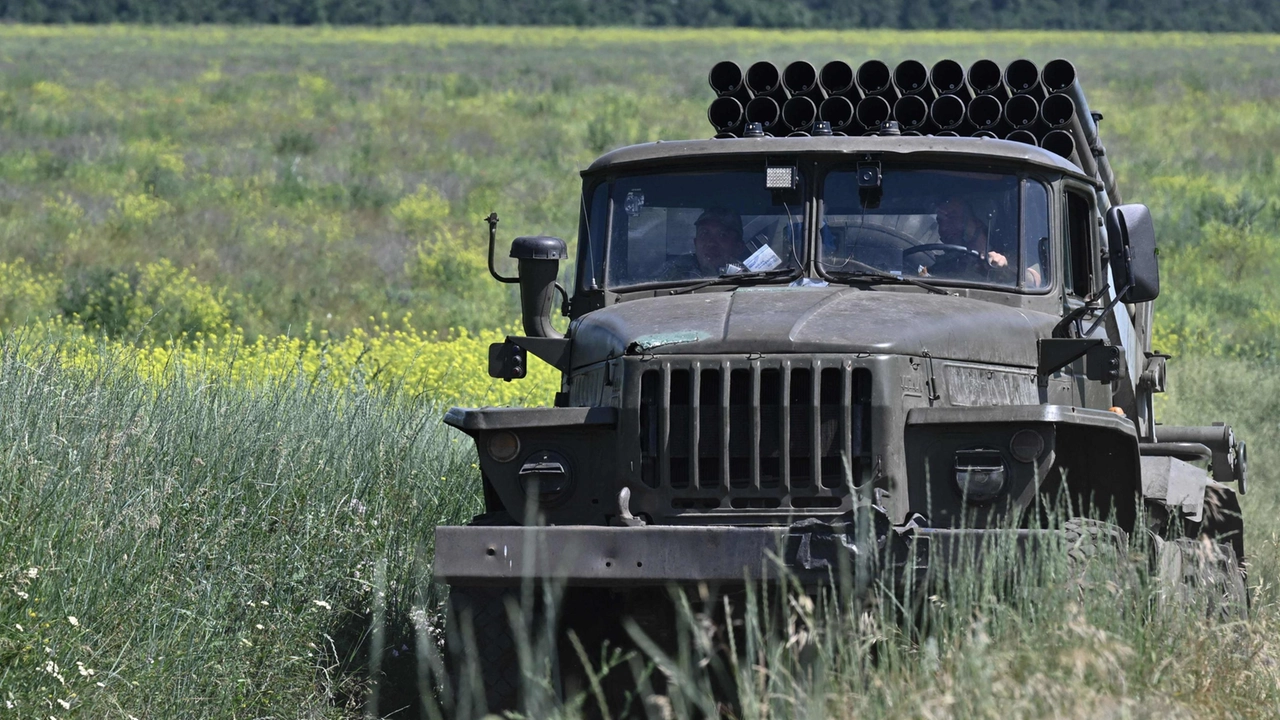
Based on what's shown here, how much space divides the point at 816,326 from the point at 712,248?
132cm

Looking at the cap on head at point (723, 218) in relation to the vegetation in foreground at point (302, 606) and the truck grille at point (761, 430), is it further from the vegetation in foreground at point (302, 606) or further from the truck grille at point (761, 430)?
the vegetation in foreground at point (302, 606)

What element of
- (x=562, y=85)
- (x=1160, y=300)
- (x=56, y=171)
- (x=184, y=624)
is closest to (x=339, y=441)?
(x=184, y=624)

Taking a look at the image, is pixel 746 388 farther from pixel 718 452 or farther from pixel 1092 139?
Result: pixel 1092 139

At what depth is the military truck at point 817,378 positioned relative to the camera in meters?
5.89

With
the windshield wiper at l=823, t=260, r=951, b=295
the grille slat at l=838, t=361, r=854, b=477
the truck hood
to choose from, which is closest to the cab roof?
the windshield wiper at l=823, t=260, r=951, b=295

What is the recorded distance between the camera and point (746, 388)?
19.9 feet

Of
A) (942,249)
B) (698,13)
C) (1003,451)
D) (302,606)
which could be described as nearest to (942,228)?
(942,249)

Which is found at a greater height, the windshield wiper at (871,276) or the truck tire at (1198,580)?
the windshield wiper at (871,276)

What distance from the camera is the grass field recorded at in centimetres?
541

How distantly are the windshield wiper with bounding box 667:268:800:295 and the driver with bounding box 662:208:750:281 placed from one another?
85mm

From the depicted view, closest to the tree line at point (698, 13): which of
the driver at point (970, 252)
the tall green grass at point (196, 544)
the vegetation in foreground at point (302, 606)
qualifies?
the tall green grass at point (196, 544)

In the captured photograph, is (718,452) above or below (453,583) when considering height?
above

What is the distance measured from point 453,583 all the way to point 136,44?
200ft

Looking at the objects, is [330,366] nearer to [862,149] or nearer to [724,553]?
[862,149]
